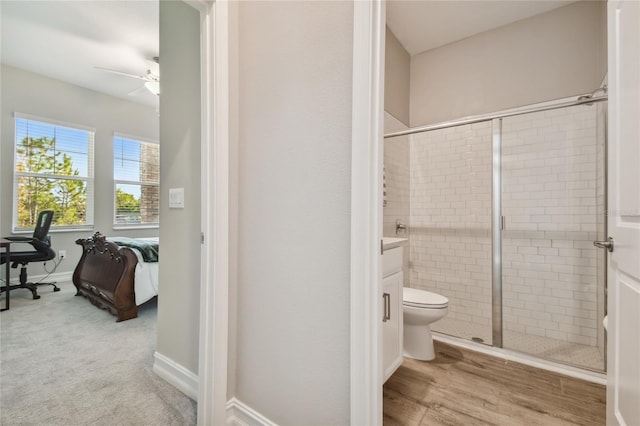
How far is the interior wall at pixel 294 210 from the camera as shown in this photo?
1.08 m

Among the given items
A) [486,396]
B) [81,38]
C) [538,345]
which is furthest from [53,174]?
[538,345]

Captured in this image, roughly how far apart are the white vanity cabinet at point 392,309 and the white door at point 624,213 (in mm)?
881

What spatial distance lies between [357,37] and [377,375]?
3.92 ft

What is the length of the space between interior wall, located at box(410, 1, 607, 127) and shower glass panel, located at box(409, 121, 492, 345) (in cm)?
28

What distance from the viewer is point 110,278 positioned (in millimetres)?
2799

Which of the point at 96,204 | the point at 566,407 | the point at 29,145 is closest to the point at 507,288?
the point at 566,407

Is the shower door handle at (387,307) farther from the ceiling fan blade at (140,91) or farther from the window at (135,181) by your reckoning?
the window at (135,181)

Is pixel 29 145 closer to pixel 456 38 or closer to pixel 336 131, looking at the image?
pixel 336 131

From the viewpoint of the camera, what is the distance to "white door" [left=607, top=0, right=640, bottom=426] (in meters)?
0.92

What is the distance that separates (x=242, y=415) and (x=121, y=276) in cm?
202

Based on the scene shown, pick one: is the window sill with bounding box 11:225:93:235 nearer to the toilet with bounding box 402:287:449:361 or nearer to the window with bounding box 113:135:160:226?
the window with bounding box 113:135:160:226

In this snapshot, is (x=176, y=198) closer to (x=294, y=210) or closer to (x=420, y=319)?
(x=294, y=210)

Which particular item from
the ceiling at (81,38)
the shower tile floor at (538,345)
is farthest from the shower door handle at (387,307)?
the ceiling at (81,38)

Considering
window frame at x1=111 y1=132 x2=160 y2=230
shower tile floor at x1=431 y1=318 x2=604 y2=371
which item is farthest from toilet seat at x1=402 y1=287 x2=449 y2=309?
window frame at x1=111 y1=132 x2=160 y2=230
